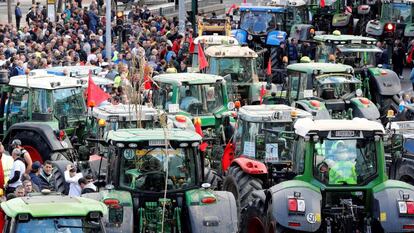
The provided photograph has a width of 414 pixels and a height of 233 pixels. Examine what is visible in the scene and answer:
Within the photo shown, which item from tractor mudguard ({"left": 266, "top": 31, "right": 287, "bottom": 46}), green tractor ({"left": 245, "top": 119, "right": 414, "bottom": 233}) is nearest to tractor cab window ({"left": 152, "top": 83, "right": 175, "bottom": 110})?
green tractor ({"left": 245, "top": 119, "right": 414, "bottom": 233})

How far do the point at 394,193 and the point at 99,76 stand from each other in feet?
53.9

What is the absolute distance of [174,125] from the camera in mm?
26031

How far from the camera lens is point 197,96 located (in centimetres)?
2892

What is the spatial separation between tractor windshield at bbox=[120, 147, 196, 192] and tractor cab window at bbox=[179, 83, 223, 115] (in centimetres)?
899

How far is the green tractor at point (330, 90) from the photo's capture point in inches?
1163

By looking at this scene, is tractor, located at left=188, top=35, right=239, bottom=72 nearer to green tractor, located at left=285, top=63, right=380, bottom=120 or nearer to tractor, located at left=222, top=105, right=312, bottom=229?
green tractor, located at left=285, top=63, right=380, bottom=120

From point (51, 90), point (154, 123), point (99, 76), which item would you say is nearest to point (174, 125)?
point (154, 123)

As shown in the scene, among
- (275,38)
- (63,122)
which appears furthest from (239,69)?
(275,38)

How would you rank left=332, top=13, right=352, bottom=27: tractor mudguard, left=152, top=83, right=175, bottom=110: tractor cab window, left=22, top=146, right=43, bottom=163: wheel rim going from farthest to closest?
1. left=332, top=13, right=352, bottom=27: tractor mudguard
2. left=152, top=83, right=175, bottom=110: tractor cab window
3. left=22, top=146, right=43, bottom=163: wheel rim

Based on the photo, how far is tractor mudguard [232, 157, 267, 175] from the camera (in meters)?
22.3

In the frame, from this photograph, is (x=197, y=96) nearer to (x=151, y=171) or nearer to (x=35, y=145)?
(x=35, y=145)

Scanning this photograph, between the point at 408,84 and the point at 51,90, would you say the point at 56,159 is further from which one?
the point at 408,84

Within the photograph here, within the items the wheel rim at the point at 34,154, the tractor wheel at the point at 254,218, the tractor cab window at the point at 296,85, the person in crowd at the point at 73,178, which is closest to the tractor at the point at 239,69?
the tractor cab window at the point at 296,85

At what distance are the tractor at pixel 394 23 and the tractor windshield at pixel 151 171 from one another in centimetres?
2674
